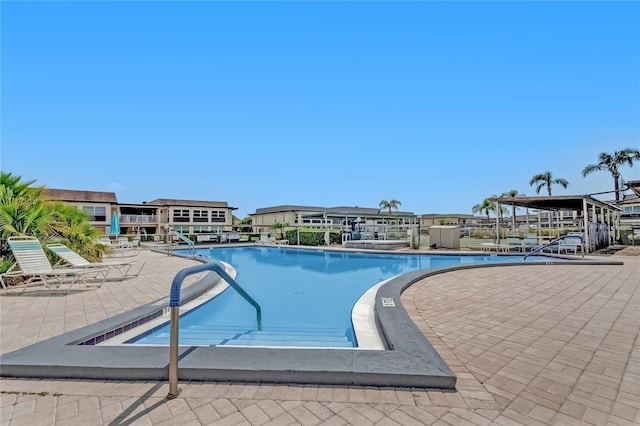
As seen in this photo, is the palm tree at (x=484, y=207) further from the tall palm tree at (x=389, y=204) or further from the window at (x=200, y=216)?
the window at (x=200, y=216)

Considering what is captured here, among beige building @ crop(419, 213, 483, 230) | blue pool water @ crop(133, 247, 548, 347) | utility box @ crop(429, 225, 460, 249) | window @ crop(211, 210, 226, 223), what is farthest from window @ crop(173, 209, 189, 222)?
beige building @ crop(419, 213, 483, 230)

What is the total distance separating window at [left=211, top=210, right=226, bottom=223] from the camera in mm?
33938

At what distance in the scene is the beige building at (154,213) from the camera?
27609mm

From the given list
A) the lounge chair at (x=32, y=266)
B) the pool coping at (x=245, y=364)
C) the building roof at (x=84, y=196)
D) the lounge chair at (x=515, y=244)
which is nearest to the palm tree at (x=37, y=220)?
the lounge chair at (x=32, y=266)

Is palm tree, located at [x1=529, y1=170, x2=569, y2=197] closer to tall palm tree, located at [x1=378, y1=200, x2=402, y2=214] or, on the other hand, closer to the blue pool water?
tall palm tree, located at [x1=378, y1=200, x2=402, y2=214]

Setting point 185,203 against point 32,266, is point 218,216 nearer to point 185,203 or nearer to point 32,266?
point 185,203

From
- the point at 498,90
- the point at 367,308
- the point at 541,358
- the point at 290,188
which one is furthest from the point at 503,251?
the point at 290,188

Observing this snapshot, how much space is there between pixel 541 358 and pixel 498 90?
45.6 feet

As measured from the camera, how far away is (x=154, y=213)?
31969mm

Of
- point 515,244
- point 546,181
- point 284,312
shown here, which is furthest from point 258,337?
point 546,181

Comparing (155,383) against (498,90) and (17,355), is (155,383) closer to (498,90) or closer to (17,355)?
(17,355)

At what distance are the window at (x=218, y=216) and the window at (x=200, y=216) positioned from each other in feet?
2.34

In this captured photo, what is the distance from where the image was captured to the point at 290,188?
46656mm

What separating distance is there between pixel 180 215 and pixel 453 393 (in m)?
33.0
